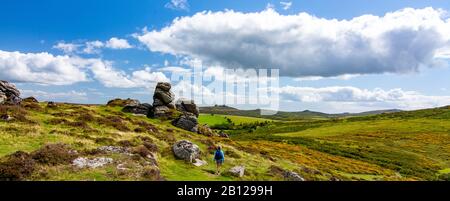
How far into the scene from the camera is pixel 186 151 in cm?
3906

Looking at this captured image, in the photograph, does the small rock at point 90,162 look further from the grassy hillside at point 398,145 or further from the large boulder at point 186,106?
the large boulder at point 186,106

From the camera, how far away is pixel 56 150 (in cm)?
3052

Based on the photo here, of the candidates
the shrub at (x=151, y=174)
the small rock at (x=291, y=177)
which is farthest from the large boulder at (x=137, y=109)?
the shrub at (x=151, y=174)

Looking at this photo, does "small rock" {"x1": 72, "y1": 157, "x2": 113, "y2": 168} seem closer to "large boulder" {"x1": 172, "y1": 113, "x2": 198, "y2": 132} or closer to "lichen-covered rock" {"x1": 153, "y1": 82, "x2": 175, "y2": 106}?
"large boulder" {"x1": 172, "y1": 113, "x2": 198, "y2": 132}

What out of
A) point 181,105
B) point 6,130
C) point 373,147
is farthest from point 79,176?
point 373,147

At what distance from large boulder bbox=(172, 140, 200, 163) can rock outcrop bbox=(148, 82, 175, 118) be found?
133ft

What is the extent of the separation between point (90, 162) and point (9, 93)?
4298 cm

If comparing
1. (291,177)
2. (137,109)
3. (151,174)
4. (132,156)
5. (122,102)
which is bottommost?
(291,177)

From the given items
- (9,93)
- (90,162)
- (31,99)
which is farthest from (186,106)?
(90,162)

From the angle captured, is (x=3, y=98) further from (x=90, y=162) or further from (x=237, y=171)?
(x=237, y=171)

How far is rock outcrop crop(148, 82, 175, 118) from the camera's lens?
266 feet
